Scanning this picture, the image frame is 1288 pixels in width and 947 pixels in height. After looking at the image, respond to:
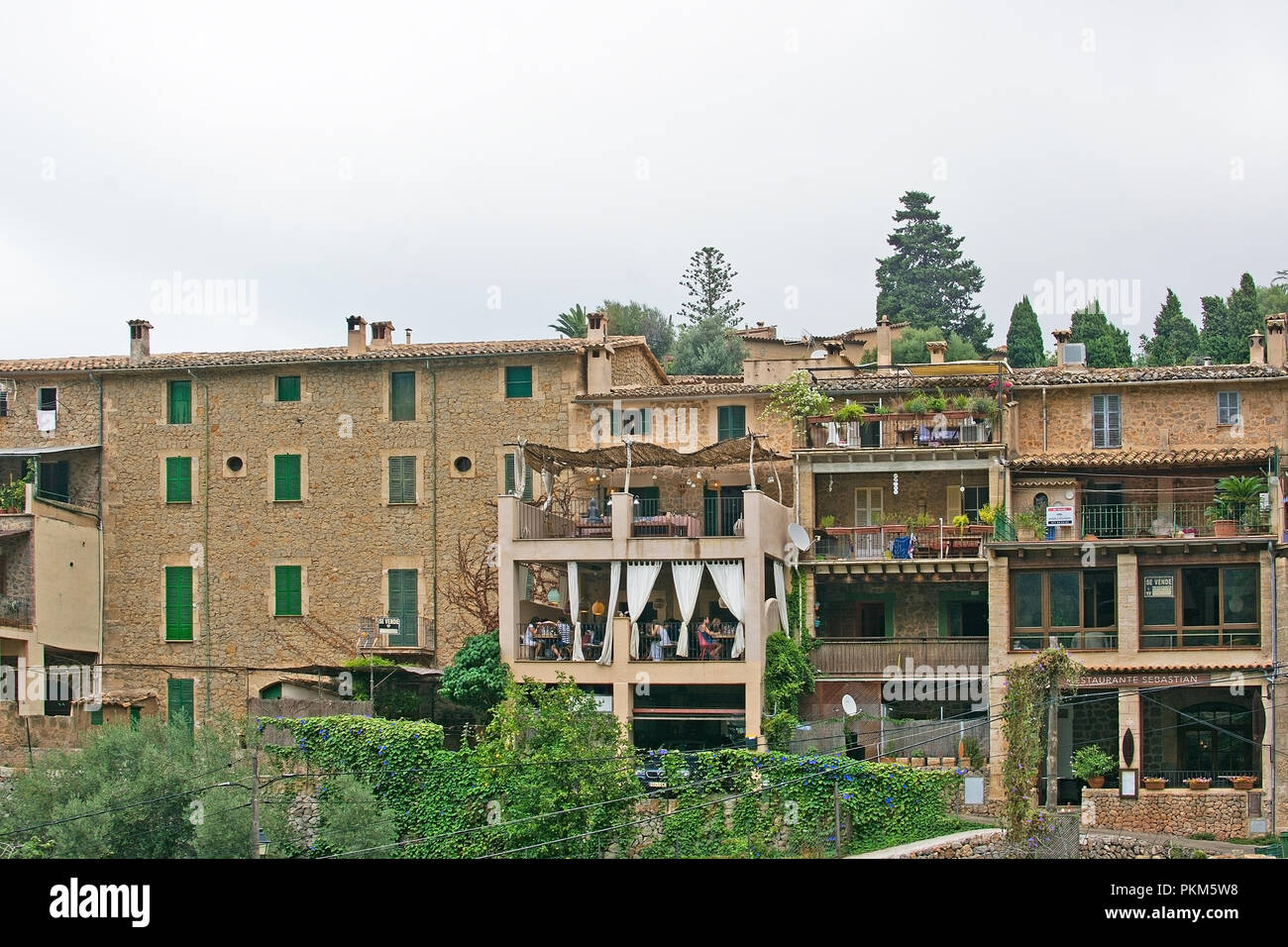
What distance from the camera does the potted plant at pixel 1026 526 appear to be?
135ft

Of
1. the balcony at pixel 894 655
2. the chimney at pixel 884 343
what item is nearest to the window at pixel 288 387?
the balcony at pixel 894 655

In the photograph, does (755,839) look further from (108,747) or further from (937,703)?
(108,747)

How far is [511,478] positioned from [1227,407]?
17820 millimetres

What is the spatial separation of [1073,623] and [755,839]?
30.2 feet

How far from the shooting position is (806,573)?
4284 cm

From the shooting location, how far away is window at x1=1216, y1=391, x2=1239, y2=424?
43219mm

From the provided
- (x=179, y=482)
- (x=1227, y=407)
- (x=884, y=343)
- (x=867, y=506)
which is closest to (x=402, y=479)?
(x=179, y=482)

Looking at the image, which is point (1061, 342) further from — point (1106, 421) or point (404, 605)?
point (404, 605)

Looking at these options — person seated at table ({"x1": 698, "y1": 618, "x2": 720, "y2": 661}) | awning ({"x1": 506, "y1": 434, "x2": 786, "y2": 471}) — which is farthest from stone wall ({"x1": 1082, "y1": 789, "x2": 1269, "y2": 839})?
awning ({"x1": 506, "y1": 434, "x2": 786, "y2": 471})

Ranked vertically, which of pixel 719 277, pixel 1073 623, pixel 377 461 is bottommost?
pixel 1073 623

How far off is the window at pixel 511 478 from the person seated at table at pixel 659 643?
551 centimetres

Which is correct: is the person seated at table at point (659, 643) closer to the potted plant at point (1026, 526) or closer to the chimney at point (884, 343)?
the potted plant at point (1026, 526)
